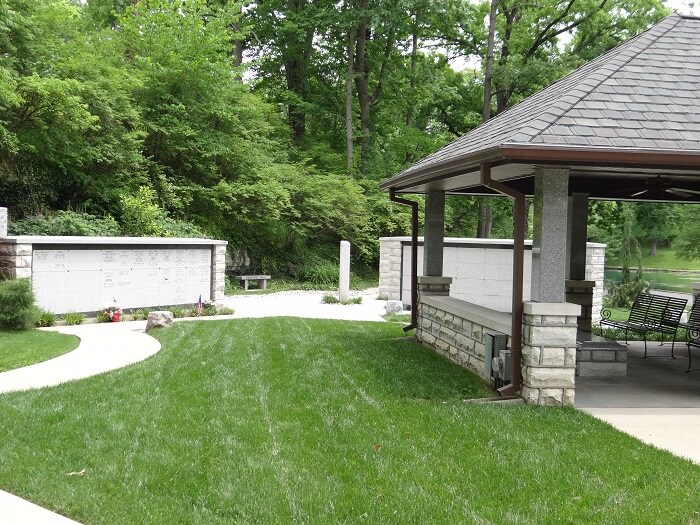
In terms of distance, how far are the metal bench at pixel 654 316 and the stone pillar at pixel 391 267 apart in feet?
23.6

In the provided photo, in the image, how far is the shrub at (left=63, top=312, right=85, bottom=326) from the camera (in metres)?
11.9

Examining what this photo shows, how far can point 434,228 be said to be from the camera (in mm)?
10023

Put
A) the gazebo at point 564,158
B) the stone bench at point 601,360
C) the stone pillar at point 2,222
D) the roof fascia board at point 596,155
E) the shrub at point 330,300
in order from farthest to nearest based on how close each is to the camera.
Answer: the shrub at point 330,300, the stone pillar at point 2,222, the stone bench at point 601,360, the gazebo at point 564,158, the roof fascia board at point 596,155

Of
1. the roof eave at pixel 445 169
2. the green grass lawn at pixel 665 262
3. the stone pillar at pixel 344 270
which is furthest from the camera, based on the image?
the green grass lawn at pixel 665 262

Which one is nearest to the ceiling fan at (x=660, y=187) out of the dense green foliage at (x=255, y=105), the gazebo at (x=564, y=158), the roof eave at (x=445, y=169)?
the gazebo at (x=564, y=158)

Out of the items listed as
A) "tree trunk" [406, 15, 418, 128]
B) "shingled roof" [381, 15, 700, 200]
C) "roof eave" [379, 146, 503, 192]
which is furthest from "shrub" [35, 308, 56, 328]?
"tree trunk" [406, 15, 418, 128]

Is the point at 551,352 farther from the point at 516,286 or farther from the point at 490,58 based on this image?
the point at 490,58

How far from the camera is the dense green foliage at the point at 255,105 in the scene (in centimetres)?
1504

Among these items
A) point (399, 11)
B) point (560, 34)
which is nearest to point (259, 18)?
point (399, 11)

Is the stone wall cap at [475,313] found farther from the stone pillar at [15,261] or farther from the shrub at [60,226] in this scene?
the shrub at [60,226]

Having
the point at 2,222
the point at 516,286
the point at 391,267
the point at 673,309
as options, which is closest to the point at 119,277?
the point at 2,222

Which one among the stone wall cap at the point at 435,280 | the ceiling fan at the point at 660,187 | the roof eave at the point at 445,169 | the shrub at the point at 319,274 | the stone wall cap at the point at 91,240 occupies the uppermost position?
the roof eave at the point at 445,169

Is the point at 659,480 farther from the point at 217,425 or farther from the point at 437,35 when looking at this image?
the point at 437,35

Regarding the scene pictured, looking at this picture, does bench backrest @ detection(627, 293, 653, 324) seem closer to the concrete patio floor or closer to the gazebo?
the concrete patio floor
